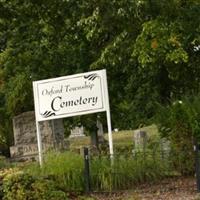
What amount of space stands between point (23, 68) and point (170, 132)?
1110cm

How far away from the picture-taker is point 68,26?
1806cm

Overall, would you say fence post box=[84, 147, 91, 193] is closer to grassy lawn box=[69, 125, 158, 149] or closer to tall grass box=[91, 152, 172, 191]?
tall grass box=[91, 152, 172, 191]

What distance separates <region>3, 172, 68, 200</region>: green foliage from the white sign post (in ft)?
8.09

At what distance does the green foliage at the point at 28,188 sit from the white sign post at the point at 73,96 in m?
2.47

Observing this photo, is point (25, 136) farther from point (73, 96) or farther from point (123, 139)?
point (123, 139)

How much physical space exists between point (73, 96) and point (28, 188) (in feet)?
11.5

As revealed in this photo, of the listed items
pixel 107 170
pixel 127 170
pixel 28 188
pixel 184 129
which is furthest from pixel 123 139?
pixel 28 188

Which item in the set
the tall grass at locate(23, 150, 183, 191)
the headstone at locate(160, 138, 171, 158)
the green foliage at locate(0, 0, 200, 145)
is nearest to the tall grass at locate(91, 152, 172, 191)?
the tall grass at locate(23, 150, 183, 191)

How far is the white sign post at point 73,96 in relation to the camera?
41.8ft

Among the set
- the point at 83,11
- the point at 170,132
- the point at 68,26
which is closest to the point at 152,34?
the point at 170,132

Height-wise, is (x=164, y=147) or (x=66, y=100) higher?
(x=66, y=100)

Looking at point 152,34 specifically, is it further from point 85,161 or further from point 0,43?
point 0,43

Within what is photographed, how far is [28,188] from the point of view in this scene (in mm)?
9891

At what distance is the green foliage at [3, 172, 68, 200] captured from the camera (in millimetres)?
9746
